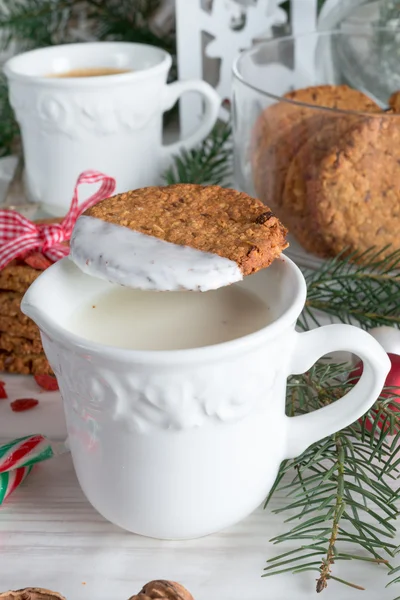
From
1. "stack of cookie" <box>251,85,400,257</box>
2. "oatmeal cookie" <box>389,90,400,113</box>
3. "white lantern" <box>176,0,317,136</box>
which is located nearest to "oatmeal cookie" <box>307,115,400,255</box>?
"stack of cookie" <box>251,85,400,257</box>

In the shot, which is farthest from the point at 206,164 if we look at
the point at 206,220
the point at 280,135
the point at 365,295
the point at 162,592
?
the point at 162,592

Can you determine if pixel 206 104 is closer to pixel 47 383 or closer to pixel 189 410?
pixel 47 383

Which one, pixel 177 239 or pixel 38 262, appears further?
pixel 38 262

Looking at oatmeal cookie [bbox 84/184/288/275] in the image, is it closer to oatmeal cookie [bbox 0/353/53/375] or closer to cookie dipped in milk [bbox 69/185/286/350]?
cookie dipped in milk [bbox 69/185/286/350]

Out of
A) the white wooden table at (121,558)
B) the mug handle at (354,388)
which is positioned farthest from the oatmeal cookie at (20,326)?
the mug handle at (354,388)

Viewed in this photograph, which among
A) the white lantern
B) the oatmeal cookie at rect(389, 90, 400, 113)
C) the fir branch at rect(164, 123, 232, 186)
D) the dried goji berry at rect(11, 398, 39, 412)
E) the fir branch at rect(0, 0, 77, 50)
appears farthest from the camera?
the fir branch at rect(0, 0, 77, 50)

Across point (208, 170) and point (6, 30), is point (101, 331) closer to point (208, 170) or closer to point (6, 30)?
point (208, 170)

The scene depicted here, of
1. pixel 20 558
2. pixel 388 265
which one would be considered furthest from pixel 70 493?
pixel 388 265
